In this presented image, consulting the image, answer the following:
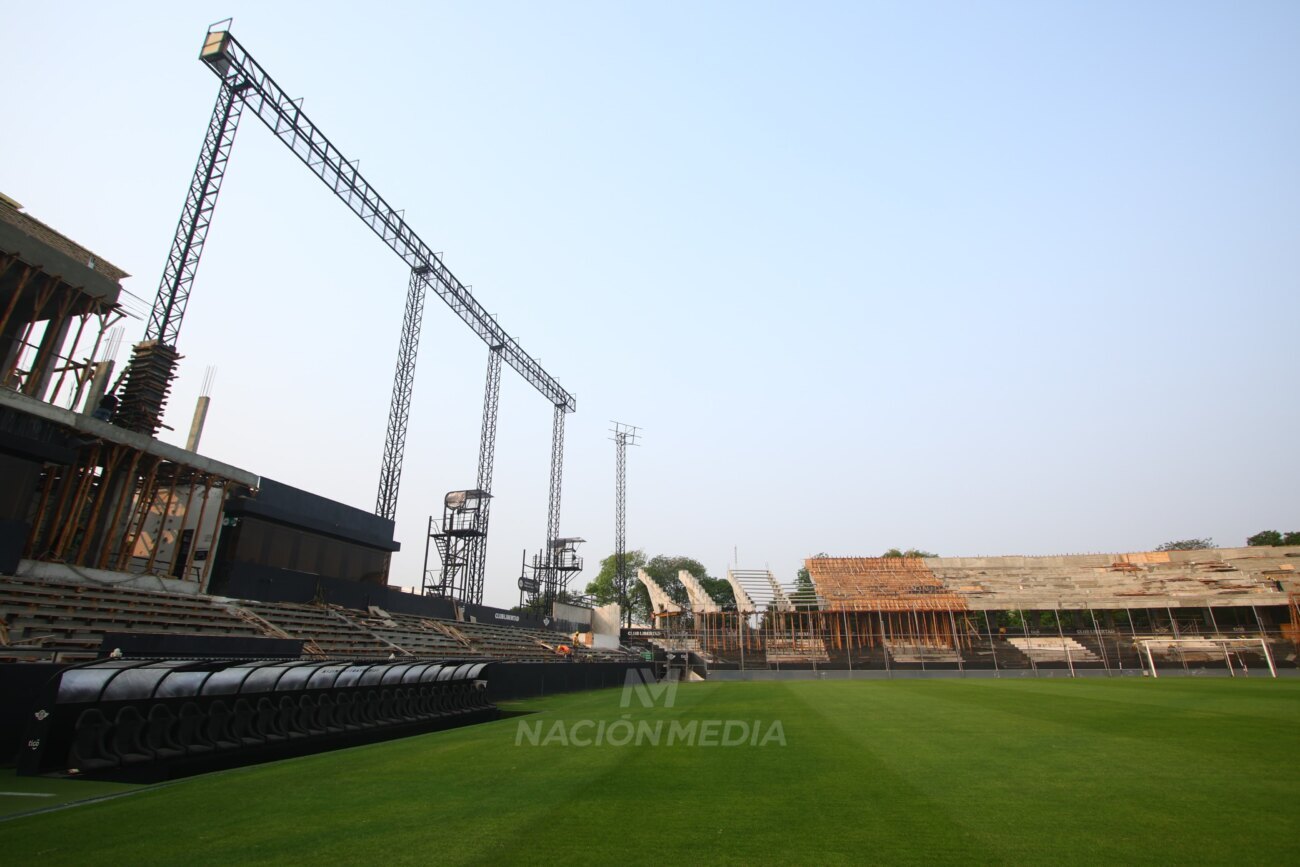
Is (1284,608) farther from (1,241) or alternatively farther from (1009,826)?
(1,241)

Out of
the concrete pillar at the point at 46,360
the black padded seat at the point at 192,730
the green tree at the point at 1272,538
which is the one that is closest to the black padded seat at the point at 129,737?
the black padded seat at the point at 192,730

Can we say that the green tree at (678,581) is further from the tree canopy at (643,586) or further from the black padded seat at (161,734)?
the black padded seat at (161,734)

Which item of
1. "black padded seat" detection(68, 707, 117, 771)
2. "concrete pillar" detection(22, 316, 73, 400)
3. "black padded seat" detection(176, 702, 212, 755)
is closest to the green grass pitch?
"black padded seat" detection(68, 707, 117, 771)

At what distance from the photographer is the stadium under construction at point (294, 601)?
1095 cm

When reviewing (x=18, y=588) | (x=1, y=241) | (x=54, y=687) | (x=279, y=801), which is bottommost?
(x=279, y=801)

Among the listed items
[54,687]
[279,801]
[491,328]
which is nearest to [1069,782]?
[279,801]

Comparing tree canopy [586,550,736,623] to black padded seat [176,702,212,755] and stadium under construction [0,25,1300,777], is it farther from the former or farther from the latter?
black padded seat [176,702,212,755]

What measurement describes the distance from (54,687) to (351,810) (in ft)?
17.8

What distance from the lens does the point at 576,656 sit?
39.3 meters

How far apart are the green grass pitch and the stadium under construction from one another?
6.06 feet

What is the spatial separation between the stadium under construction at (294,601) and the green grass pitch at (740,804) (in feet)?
6.06

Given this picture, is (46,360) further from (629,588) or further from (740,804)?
(629,588)

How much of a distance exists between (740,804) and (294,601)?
26.3 metres

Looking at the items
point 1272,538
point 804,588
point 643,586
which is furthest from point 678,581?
point 1272,538
